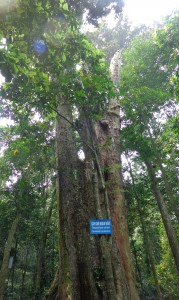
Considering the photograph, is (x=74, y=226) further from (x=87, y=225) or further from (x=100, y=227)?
(x=100, y=227)

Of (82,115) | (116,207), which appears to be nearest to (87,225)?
(116,207)

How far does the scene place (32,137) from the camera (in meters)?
6.07

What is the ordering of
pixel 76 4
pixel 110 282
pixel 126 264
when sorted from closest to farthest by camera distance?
pixel 110 282 → pixel 76 4 → pixel 126 264

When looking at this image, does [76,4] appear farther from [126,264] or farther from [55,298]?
[55,298]

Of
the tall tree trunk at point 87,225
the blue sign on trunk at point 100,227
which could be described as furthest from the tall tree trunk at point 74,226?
the blue sign on trunk at point 100,227

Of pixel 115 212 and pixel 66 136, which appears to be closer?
pixel 115 212

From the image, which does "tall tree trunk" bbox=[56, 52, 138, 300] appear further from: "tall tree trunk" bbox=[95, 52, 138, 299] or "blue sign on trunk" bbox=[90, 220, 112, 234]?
"blue sign on trunk" bbox=[90, 220, 112, 234]

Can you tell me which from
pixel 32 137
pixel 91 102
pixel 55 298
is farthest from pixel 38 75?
pixel 55 298

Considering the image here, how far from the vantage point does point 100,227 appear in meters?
3.41

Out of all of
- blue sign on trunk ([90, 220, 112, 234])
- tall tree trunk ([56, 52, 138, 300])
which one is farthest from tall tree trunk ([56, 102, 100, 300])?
blue sign on trunk ([90, 220, 112, 234])

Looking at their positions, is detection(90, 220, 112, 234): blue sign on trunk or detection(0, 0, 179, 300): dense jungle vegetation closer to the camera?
detection(90, 220, 112, 234): blue sign on trunk

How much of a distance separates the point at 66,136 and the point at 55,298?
3.65 m

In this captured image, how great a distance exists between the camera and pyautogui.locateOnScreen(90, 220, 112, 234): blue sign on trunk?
3.38 metres

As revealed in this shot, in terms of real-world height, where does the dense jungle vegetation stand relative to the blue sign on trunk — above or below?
above
